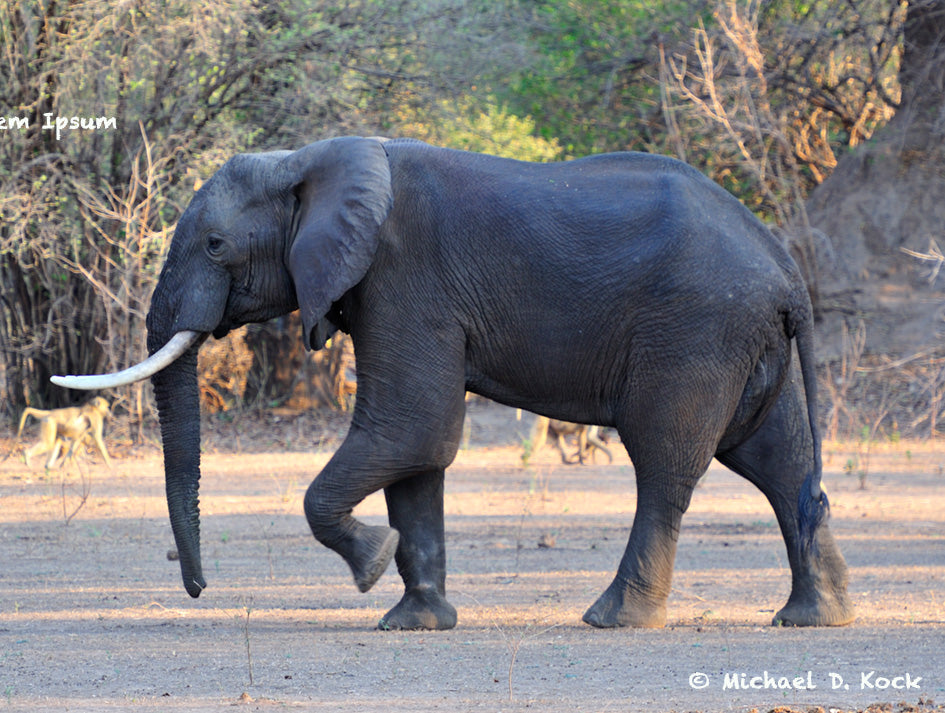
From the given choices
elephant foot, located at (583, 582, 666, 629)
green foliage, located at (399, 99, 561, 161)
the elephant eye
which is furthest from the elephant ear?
green foliage, located at (399, 99, 561, 161)

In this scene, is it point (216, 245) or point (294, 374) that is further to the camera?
point (294, 374)

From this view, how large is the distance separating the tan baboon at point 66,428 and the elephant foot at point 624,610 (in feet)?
29.9

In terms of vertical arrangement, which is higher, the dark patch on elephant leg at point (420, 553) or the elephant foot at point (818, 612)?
the dark patch on elephant leg at point (420, 553)

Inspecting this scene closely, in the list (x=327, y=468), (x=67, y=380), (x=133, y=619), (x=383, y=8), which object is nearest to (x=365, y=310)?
(x=327, y=468)

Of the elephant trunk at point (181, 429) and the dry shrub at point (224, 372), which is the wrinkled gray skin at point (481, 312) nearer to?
the elephant trunk at point (181, 429)

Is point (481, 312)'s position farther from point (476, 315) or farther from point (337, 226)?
point (337, 226)

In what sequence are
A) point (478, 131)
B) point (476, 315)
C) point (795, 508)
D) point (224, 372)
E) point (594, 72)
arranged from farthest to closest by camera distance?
point (594, 72), point (224, 372), point (478, 131), point (795, 508), point (476, 315)

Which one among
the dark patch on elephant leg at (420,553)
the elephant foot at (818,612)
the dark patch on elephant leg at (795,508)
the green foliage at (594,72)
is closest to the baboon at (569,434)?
the green foliage at (594,72)

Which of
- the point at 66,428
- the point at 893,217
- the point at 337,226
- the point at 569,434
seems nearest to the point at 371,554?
the point at 337,226

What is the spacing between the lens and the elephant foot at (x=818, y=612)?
744 cm

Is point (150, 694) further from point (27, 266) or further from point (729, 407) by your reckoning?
point (27, 266)

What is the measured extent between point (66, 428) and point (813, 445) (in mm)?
9959

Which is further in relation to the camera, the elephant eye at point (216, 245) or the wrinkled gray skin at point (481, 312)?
the elephant eye at point (216, 245)

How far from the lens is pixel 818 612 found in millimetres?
7441
